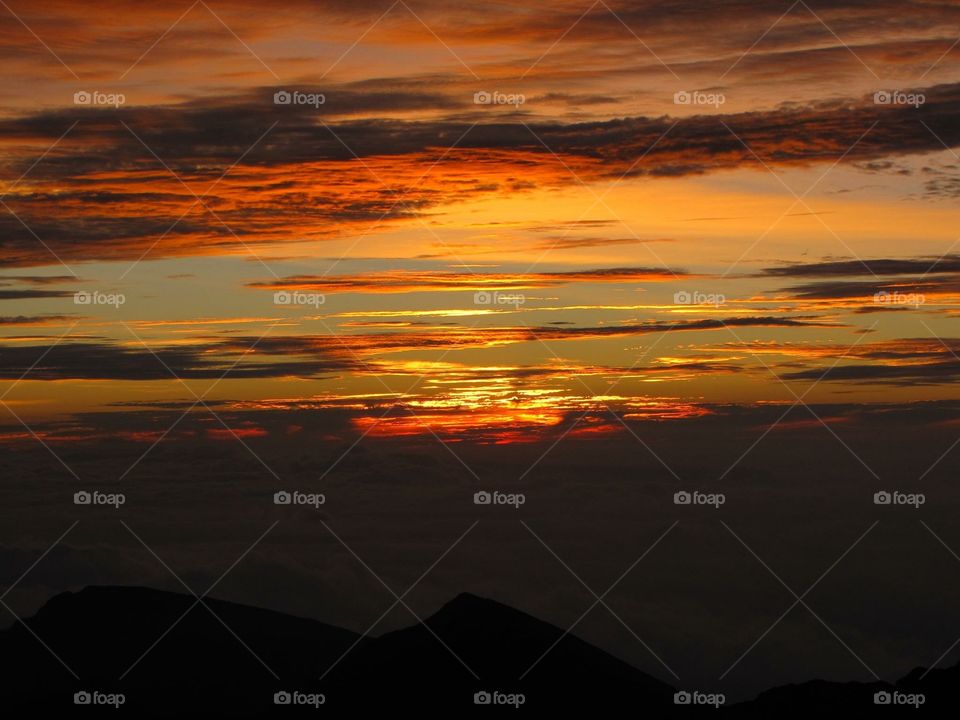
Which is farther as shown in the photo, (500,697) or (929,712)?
(929,712)

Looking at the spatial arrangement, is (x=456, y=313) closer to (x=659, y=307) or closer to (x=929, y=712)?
(x=659, y=307)

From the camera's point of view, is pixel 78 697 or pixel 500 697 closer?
pixel 500 697

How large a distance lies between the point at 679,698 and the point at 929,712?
398 ft

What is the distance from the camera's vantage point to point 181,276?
150ft

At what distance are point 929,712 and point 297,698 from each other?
137308 millimetres

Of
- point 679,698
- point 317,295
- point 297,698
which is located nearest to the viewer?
point 317,295

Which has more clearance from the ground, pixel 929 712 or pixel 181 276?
pixel 181 276

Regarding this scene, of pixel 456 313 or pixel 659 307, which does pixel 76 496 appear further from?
pixel 659 307

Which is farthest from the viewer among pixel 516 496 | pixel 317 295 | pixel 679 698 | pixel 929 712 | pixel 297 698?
pixel 929 712

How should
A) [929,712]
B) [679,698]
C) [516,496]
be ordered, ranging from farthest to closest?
[929,712]
[679,698]
[516,496]

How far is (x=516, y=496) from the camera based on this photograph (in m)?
47.2

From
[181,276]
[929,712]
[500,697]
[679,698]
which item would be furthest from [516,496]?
[929,712]

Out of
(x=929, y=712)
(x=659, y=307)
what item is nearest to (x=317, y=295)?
(x=659, y=307)

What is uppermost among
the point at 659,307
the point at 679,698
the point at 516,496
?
→ the point at 659,307
